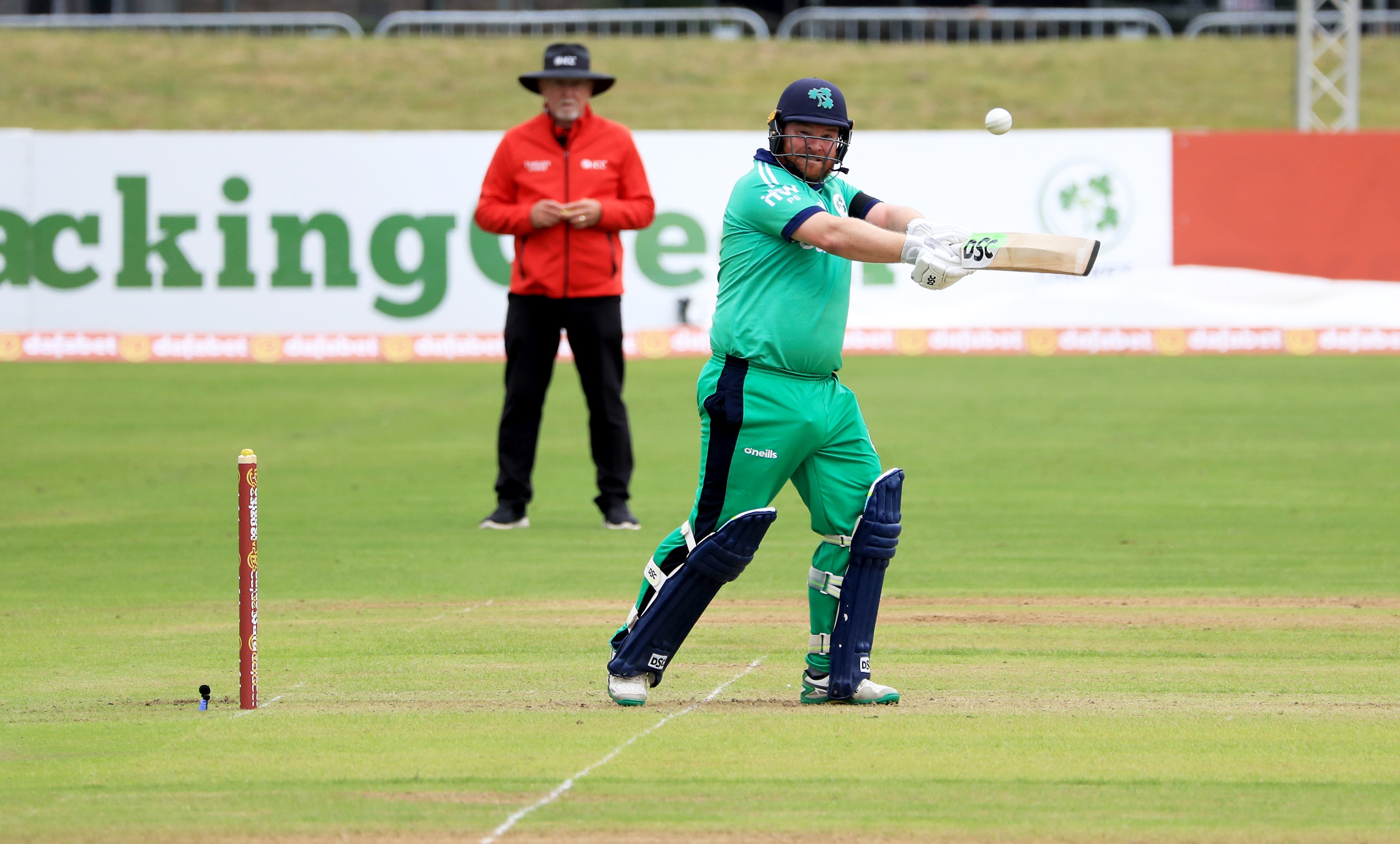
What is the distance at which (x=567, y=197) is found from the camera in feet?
31.9

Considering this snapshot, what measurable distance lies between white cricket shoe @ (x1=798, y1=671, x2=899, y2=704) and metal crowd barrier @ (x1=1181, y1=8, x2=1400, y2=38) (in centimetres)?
3375

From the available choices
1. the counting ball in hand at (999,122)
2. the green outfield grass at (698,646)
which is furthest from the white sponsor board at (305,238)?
the counting ball in hand at (999,122)

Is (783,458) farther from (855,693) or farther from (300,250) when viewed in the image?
(300,250)

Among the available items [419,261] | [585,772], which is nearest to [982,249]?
[585,772]

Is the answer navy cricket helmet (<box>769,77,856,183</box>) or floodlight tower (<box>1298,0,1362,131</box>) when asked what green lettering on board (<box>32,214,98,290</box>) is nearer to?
navy cricket helmet (<box>769,77,856,183</box>)

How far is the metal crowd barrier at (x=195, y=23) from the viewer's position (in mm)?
36375

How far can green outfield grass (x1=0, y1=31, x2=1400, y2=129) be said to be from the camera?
1264 inches

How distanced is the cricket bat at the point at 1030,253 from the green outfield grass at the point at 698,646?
1429mm

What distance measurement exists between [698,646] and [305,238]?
14.4 metres

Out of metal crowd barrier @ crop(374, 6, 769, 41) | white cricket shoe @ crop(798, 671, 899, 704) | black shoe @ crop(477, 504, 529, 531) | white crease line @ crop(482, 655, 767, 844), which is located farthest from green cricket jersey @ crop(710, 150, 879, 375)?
metal crowd barrier @ crop(374, 6, 769, 41)

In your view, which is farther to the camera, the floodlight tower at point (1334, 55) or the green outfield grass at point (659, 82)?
the green outfield grass at point (659, 82)

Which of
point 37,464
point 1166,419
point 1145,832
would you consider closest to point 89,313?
point 37,464

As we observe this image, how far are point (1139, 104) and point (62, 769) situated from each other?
1230 inches

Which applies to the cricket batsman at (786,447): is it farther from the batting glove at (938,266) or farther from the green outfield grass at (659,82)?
the green outfield grass at (659,82)
